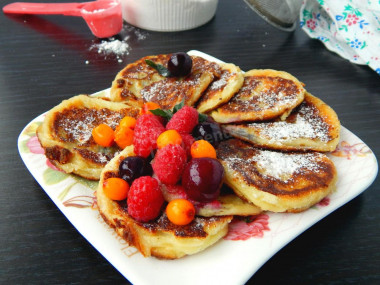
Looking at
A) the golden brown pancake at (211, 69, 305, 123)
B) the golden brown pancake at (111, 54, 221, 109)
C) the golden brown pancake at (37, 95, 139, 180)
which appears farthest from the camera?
the golden brown pancake at (111, 54, 221, 109)

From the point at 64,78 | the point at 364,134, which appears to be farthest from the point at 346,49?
the point at 64,78

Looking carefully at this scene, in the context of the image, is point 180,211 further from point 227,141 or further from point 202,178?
point 227,141

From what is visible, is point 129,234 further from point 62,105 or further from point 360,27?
point 360,27

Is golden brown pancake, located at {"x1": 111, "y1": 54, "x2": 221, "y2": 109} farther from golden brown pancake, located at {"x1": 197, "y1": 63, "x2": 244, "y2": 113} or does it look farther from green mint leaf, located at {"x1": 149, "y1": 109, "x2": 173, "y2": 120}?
green mint leaf, located at {"x1": 149, "y1": 109, "x2": 173, "y2": 120}

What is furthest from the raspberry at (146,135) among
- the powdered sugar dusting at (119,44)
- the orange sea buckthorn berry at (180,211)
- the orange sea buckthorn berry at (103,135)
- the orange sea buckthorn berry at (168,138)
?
the powdered sugar dusting at (119,44)

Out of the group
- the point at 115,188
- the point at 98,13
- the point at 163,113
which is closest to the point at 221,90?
the point at 163,113

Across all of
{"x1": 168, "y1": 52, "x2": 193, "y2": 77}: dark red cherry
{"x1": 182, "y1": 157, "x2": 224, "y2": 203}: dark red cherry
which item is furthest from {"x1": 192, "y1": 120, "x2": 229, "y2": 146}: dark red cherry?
{"x1": 168, "y1": 52, "x2": 193, "y2": 77}: dark red cherry
